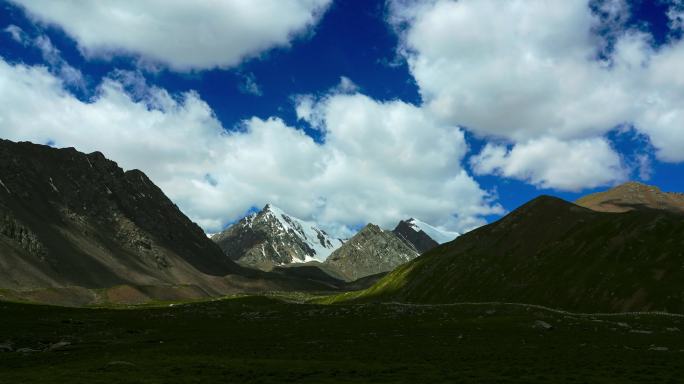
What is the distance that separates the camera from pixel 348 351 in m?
56.6

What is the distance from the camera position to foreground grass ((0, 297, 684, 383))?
38.9 m

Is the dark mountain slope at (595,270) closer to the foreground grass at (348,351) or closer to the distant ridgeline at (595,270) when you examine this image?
the distant ridgeline at (595,270)

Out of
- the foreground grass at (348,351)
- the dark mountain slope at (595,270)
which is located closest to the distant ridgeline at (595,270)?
the dark mountain slope at (595,270)

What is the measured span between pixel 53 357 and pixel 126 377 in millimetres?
21221

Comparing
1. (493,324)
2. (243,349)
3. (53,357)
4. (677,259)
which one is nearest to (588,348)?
(493,324)

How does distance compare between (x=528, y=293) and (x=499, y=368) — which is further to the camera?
(x=528, y=293)

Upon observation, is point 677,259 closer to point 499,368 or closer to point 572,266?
point 572,266

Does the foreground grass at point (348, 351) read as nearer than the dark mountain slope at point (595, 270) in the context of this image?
Yes

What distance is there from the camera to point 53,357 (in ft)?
175

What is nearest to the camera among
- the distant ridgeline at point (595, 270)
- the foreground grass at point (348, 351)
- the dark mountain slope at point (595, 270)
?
the foreground grass at point (348, 351)

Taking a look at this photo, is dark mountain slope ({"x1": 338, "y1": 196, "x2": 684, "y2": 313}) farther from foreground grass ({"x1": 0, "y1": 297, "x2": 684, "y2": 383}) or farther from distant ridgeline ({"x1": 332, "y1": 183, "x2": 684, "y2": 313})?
foreground grass ({"x1": 0, "y1": 297, "x2": 684, "y2": 383})

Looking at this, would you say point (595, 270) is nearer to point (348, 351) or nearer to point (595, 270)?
point (595, 270)

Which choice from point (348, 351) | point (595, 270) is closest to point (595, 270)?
point (595, 270)

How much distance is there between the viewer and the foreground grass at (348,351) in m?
38.9
